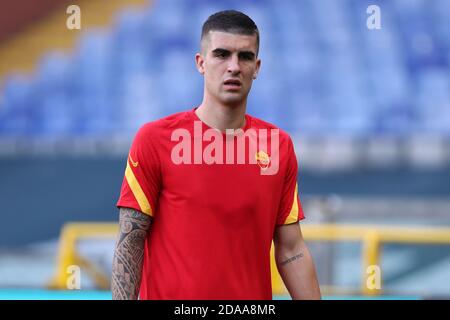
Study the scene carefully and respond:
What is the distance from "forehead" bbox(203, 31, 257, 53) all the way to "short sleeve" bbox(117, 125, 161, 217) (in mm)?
395

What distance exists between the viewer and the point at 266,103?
1232 cm

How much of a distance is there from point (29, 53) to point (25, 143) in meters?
1.66

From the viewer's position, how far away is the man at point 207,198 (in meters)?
3.37

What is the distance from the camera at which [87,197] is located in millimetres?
12930

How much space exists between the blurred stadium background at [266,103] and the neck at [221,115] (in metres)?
7.21

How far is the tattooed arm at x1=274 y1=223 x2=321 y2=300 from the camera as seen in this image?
3639 mm

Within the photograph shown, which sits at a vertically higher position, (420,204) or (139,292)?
(420,204)

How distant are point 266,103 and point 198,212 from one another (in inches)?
355
